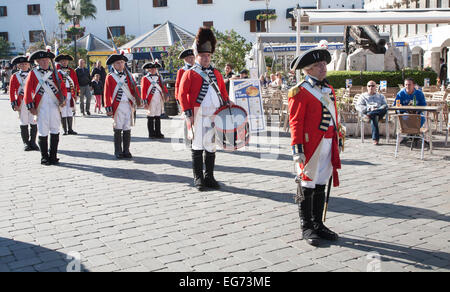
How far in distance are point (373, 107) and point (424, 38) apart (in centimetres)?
2778

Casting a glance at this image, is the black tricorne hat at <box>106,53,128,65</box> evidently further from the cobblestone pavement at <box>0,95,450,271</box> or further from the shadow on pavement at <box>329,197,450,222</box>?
the shadow on pavement at <box>329,197,450,222</box>

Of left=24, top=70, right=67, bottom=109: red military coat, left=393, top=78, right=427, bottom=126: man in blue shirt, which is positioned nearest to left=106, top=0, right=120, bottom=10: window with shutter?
left=24, top=70, right=67, bottom=109: red military coat

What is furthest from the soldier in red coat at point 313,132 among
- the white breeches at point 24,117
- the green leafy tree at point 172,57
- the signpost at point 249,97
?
the green leafy tree at point 172,57

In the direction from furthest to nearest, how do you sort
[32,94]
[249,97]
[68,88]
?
1. [68,88]
2. [249,97]
3. [32,94]

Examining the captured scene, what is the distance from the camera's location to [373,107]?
442 inches

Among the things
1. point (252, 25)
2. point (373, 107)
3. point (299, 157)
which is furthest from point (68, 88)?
point (252, 25)

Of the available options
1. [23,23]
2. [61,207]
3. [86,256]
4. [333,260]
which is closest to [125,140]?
[61,207]

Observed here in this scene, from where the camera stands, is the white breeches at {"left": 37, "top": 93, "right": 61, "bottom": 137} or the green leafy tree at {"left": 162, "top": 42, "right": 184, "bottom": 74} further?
the green leafy tree at {"left": 162, "top": 42, "right": 184, "bottom": 74}

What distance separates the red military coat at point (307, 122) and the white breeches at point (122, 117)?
554cm

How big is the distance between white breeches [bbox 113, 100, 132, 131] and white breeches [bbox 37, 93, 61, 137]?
107 cm

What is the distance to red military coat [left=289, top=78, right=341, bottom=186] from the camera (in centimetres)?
495

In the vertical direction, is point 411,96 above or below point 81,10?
below

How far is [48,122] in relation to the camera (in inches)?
373

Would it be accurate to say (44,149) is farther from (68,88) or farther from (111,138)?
(68,88)
